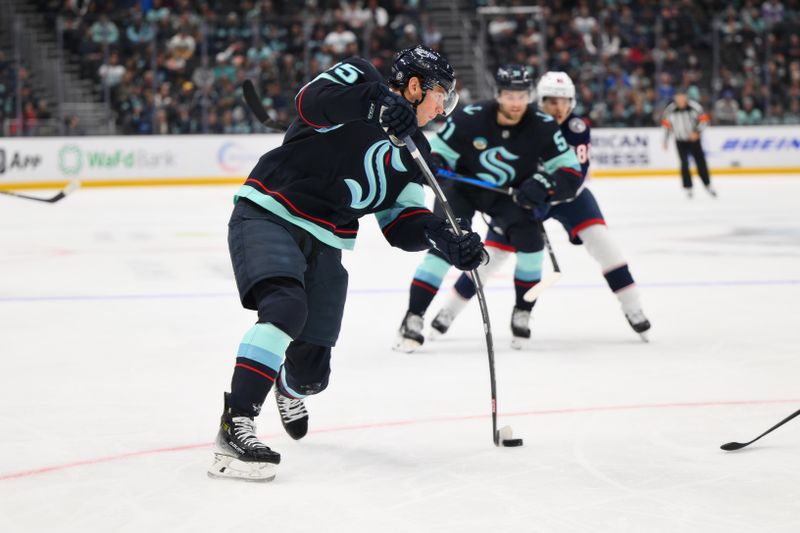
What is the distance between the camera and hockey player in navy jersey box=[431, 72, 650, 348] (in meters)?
4.77

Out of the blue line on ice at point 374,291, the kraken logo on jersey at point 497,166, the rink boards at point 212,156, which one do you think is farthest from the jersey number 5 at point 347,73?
the rink boards at point 212,156

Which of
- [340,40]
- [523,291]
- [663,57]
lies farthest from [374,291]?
[663,57]

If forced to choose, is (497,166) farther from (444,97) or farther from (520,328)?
(444,97)

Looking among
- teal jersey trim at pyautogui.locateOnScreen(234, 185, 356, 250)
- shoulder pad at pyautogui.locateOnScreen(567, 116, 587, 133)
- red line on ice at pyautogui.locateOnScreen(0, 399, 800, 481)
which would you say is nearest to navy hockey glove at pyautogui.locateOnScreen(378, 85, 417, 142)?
teal jersey trim at pyautogui.locateOnScreen(234, 185, 356, 250)

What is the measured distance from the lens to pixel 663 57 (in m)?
15.7

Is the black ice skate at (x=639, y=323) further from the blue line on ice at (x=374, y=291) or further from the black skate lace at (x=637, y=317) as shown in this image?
the blue line on ice at (x=374, y=291)

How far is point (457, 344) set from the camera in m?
4.75

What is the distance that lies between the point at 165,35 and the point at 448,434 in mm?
12617

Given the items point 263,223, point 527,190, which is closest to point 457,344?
point 527,190

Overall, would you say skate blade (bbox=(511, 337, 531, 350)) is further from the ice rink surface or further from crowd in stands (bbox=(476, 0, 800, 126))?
crowd in stands (bbox=(476, 0, 800, 126))

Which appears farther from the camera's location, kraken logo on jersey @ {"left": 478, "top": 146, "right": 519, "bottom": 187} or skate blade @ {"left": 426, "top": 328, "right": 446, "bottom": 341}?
skate blade @ {"left": 426, "top": 328, "right": 446, "bottom": 341}

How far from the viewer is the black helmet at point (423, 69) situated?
110 inches

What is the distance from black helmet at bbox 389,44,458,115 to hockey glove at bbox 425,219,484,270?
13.9 inches

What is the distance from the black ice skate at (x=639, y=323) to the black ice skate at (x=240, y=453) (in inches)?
93.7
